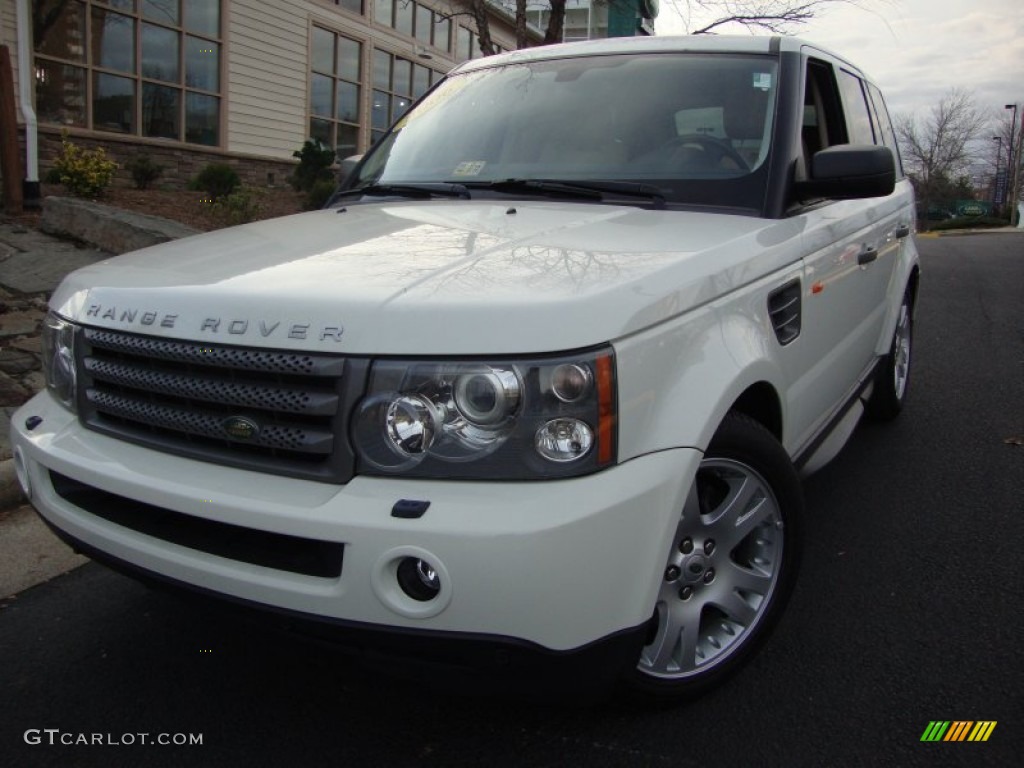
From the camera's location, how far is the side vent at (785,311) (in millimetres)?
2582

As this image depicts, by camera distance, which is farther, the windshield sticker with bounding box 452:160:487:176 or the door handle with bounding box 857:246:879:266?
the door handle with bounding box 857:246:879:266

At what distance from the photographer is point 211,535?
2023 mm

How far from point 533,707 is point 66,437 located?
1.44 meters

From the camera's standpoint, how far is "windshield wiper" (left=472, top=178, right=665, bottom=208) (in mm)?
2916

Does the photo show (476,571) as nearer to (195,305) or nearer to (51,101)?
(195,305)

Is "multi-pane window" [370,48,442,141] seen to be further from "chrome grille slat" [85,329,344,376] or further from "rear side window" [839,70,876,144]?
"chrome grille slat" [85,329,344,376]

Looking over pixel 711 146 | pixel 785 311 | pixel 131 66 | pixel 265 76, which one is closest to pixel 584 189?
pixel 711 146

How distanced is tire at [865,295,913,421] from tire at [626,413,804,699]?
2.35 m

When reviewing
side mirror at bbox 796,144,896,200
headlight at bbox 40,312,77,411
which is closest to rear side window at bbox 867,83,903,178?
side mirror at bbox 796,144,896,200

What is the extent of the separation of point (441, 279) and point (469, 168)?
1.48 m

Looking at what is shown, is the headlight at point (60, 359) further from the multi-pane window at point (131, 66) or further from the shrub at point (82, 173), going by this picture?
the multi-pane window at point (131, 66)

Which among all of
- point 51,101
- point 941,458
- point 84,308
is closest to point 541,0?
point 51,101

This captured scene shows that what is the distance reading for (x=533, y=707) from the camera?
232 cm

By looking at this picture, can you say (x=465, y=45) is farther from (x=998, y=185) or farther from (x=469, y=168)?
(x=998, y=185)
